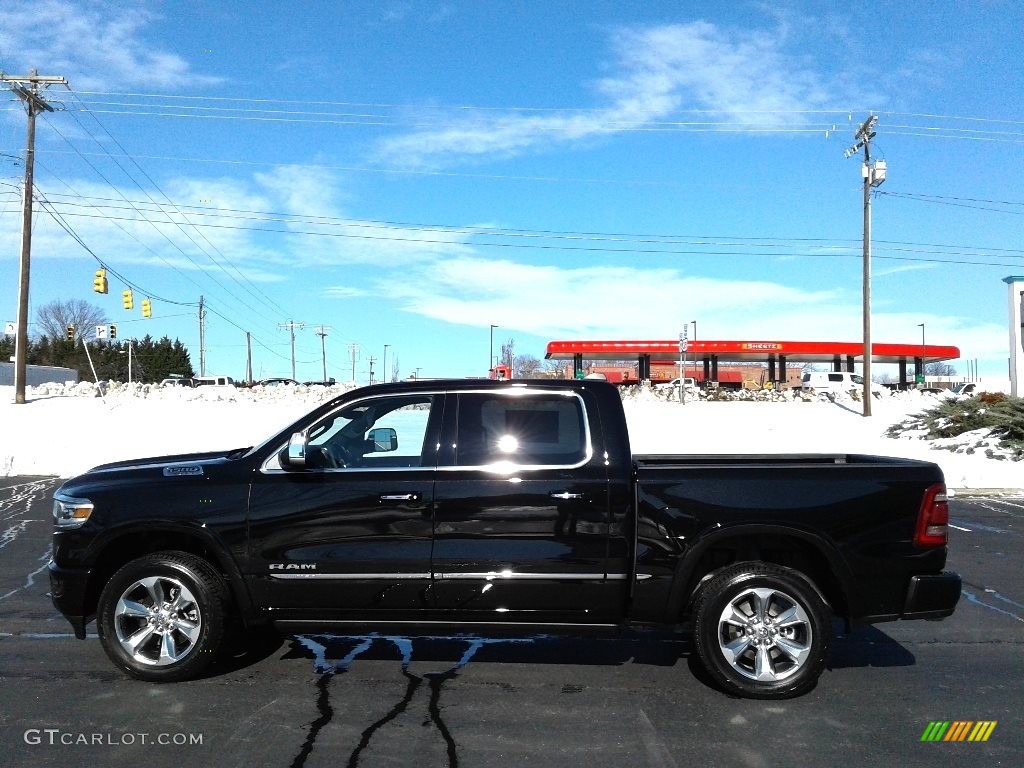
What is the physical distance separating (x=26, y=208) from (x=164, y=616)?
26808 millimetres

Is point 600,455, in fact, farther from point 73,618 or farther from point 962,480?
point 962,480

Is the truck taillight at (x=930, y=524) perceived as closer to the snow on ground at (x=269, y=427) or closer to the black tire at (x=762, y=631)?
the black tire at (x=762, y=631)

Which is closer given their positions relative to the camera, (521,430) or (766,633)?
(766,633)

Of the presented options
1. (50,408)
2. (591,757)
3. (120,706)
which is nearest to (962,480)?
(591,757)

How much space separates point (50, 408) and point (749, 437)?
73.3 feet

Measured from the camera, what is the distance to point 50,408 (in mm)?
27344

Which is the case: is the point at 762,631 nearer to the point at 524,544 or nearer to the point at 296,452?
the point at 524,544

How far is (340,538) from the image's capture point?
493cm

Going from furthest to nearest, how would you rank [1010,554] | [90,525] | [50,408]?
[50,408] < [1010,554] < [90,525]

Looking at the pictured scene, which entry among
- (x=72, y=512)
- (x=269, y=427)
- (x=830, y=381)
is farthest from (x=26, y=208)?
(x=830, y=381)

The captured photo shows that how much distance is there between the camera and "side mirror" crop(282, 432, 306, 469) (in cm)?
494

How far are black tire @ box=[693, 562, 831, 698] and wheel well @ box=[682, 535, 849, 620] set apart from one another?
0.44 feet

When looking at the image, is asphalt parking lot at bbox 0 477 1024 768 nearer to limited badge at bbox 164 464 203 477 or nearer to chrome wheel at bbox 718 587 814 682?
chrome wheel at bbox 718 587 814 682

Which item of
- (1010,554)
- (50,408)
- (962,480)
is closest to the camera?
(1010,554)
